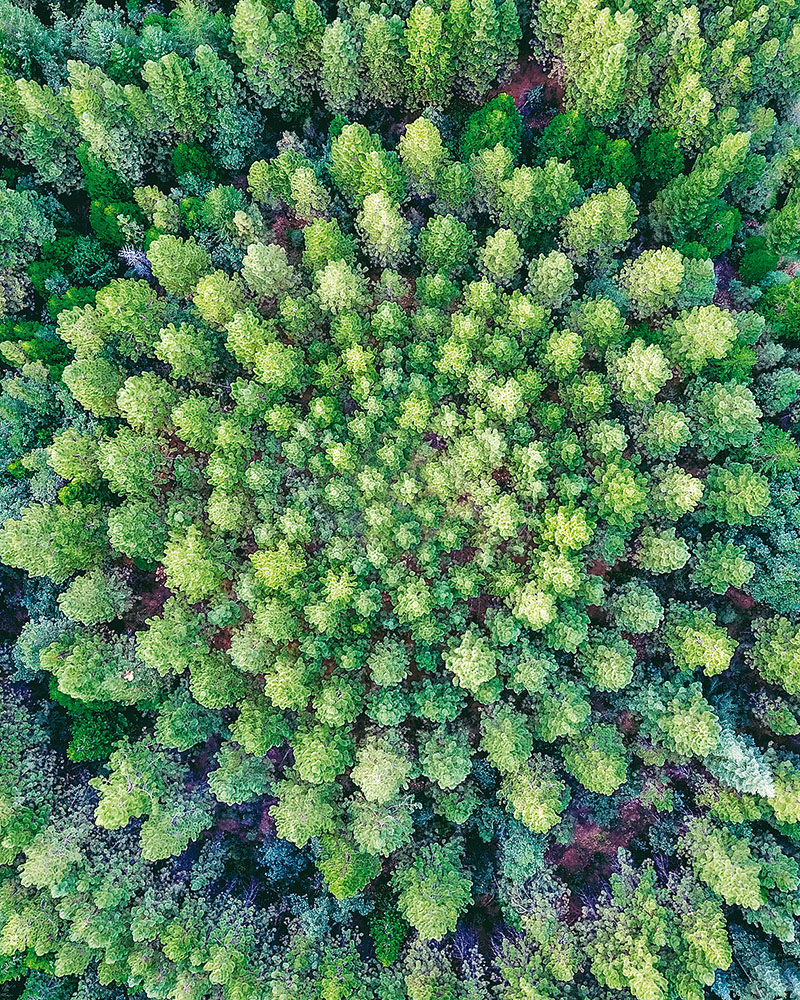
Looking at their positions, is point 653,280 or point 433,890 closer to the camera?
point 433,890

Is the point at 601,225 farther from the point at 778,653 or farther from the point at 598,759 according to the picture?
the point at 598,759

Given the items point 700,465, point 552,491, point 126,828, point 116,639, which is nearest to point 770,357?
point 700,465

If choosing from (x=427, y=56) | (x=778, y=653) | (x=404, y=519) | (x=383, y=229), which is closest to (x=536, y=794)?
(x=778, y=653)

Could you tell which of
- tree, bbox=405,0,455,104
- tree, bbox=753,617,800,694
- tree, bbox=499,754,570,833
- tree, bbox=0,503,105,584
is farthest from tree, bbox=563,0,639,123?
tree, bbox=499,754,570,833

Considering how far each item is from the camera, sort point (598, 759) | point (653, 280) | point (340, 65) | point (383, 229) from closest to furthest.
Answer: point (598, 759), point (653, 280), point (383, 229), point (340, 65)

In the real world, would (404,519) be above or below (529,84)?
below

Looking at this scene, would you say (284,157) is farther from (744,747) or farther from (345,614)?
(744,747)

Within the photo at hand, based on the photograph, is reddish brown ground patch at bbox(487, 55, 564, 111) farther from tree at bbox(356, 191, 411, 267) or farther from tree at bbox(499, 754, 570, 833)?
tree at bbox(499, 754, 570, 833)

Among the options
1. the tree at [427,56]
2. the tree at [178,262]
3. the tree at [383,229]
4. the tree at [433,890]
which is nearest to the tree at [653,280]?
the tree at [383,229]

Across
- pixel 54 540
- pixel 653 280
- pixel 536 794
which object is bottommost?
A: pixel 536 794
